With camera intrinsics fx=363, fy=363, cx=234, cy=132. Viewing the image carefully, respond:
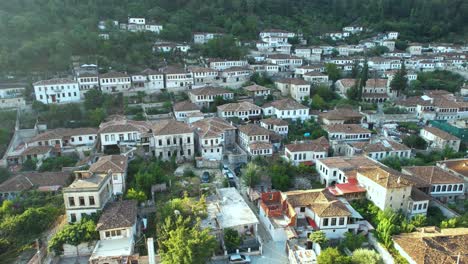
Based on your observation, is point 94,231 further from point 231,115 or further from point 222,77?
point 222,77

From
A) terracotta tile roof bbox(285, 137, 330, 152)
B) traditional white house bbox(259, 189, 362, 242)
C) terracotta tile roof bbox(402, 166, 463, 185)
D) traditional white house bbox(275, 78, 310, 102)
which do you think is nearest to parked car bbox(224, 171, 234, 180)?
traditional white house bbox(259, 189, 362, 242)

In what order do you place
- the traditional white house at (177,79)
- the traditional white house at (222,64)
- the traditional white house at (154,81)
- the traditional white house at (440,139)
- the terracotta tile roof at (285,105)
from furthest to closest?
the traditional white house at (222,64), the traditional white house at (177,79), the traditional white house at (154,81), the terracotta tile roof at (285,105), the traditional white house at (440,139)

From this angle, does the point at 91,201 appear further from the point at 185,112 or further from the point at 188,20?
the point at 188,20

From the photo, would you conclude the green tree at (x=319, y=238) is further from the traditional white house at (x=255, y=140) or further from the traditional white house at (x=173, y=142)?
the traditional white house at (x=173, y=142)

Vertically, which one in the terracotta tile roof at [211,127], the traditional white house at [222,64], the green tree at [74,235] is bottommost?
the green tree at [74,235]

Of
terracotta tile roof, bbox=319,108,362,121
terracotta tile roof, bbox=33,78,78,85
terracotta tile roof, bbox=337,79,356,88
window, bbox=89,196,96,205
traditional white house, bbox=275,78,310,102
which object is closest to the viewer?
window, bbox=89,196,96,205

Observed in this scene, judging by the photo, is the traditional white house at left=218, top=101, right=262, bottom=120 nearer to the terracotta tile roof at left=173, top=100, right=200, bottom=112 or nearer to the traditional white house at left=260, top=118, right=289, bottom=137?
the terracotta tile roof at left=173, top=100, right=200, bottom=112

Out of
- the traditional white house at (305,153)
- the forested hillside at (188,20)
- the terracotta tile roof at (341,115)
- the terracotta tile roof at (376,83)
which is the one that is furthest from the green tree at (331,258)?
the forested hillside at (188,20)
